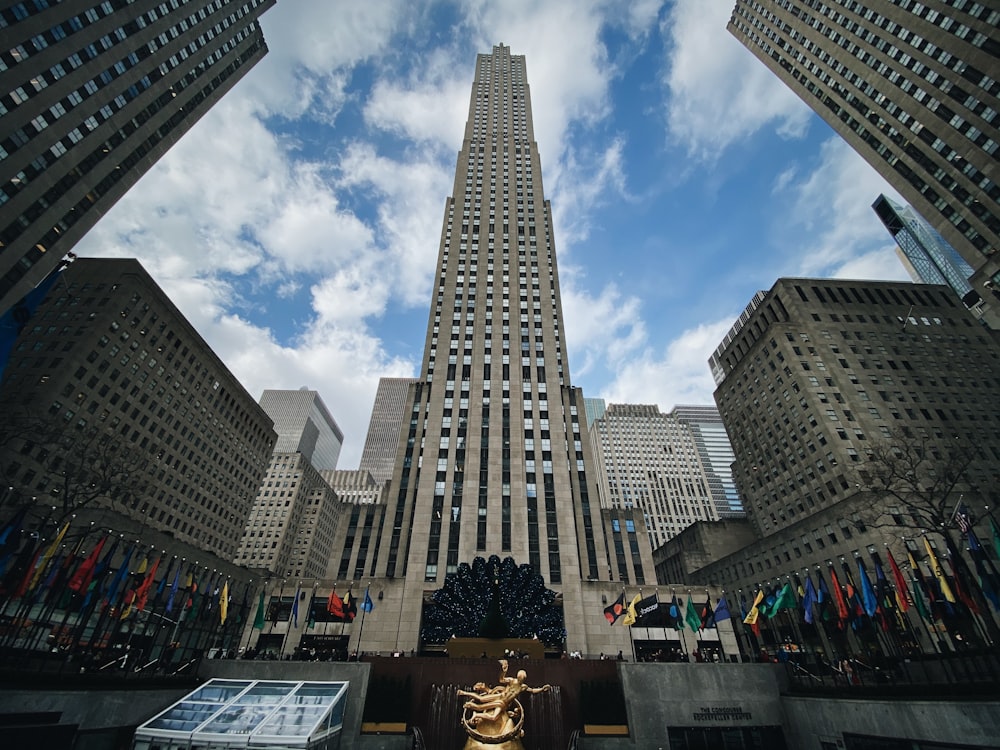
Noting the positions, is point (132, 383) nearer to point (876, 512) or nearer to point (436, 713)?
point (436, 713)

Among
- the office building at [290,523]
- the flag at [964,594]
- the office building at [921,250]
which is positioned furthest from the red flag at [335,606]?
the office building at [921,250]

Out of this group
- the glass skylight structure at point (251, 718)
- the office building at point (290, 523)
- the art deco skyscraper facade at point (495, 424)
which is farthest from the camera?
the office building at point (290, 523)

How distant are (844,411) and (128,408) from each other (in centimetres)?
10844

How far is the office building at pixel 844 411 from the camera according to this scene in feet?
204

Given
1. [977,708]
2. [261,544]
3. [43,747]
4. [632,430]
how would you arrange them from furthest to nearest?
[632,430]
[261,544]
[43,747]
[977,708]

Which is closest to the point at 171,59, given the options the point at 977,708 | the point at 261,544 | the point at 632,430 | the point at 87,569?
the point at 87,569

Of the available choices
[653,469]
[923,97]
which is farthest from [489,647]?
[653,469]

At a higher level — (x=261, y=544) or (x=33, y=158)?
(x=33, y=158)

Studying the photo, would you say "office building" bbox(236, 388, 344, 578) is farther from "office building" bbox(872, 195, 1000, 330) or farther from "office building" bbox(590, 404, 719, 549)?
"office building" bbox(872, 195, 1000, 330)

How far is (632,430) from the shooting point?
16638cm

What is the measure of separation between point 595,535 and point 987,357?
7718 centimetres

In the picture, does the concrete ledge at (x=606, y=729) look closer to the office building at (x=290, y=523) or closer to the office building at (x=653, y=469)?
the office building at (x=290, y=523)

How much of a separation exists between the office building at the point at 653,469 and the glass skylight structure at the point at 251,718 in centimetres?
A: 12686

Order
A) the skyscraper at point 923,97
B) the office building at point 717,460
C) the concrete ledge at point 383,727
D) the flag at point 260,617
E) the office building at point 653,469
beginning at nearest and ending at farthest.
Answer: the concrete ledge at point 383,727 < the flag at point 260,617 < the skyscraper at point 923,97 < the office building at point 653,469 < the office building at point 717,460
